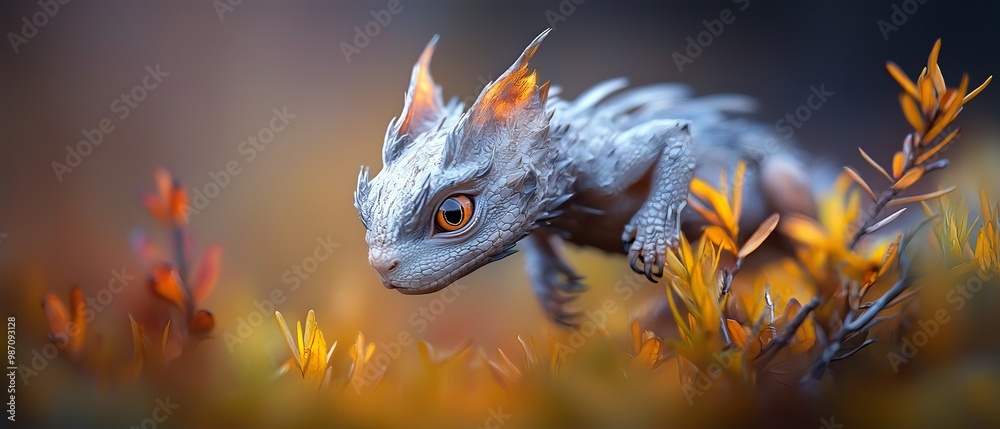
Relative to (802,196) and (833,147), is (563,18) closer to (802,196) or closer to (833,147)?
(802,196)

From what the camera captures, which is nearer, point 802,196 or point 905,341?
point 905,341

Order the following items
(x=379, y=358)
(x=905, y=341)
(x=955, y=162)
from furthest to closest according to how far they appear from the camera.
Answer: (x=955, y=162) < (x=379, y=358) < (x=905, y=341)

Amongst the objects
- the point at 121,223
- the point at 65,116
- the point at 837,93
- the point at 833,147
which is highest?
the point at 65,116

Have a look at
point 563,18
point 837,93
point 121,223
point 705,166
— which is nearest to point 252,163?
point 121,223
